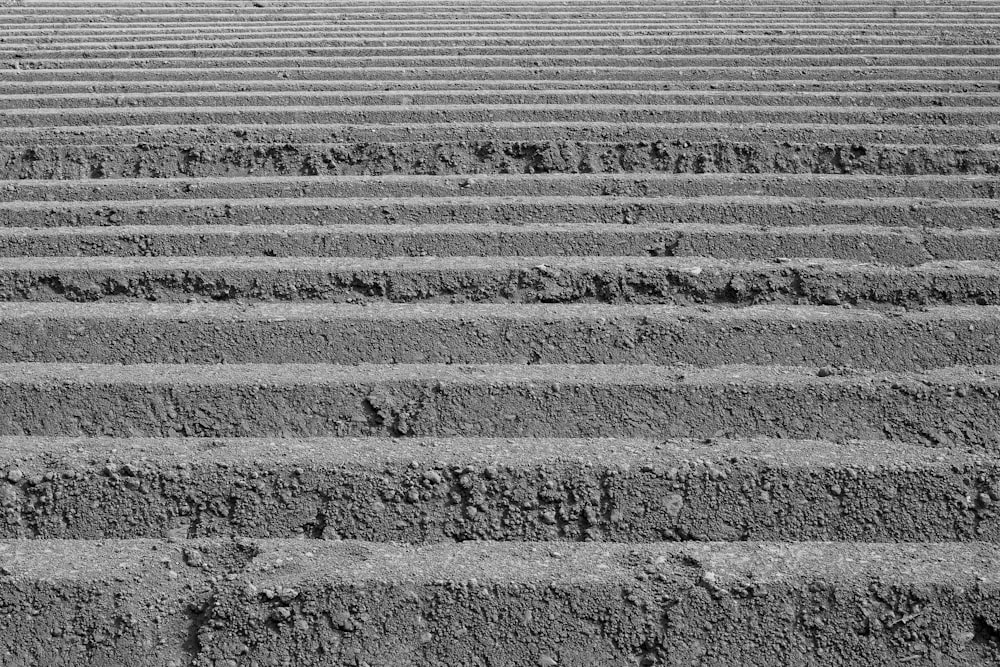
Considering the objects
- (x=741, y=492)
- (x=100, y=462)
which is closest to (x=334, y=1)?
(x=100, y=462)

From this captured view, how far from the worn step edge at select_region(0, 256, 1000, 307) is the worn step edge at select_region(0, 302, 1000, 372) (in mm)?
113

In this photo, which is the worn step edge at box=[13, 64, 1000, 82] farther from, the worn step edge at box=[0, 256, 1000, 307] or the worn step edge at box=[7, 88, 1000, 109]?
the worn step edge at box=[0, 256, 1000, 307]

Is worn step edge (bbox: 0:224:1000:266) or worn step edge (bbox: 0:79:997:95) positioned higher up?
worn step edge (bbox: 0:79:997:95)

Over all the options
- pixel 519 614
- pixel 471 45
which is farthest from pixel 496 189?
pixel 471 45

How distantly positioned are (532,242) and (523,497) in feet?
3.47

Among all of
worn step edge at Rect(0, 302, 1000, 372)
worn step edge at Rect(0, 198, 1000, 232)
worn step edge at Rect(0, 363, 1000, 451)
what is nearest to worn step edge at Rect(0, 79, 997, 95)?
worn step edge at Rect(0, 198, 1000, 232)

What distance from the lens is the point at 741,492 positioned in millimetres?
1883

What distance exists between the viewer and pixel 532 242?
2684 mm

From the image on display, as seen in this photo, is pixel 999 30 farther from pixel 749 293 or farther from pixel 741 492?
pixel 741 492

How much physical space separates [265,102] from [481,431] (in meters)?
2.51

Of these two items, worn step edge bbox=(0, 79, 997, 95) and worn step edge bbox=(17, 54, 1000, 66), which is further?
worn step edge bbox=(17, 54, 1000, 66)

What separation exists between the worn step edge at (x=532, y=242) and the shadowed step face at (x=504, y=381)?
0.01m

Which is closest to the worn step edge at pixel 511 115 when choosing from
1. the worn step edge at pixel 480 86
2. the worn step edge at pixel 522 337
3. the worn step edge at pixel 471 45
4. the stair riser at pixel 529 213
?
the worn step edge at pixel 480 86

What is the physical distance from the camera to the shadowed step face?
1.68 meters
